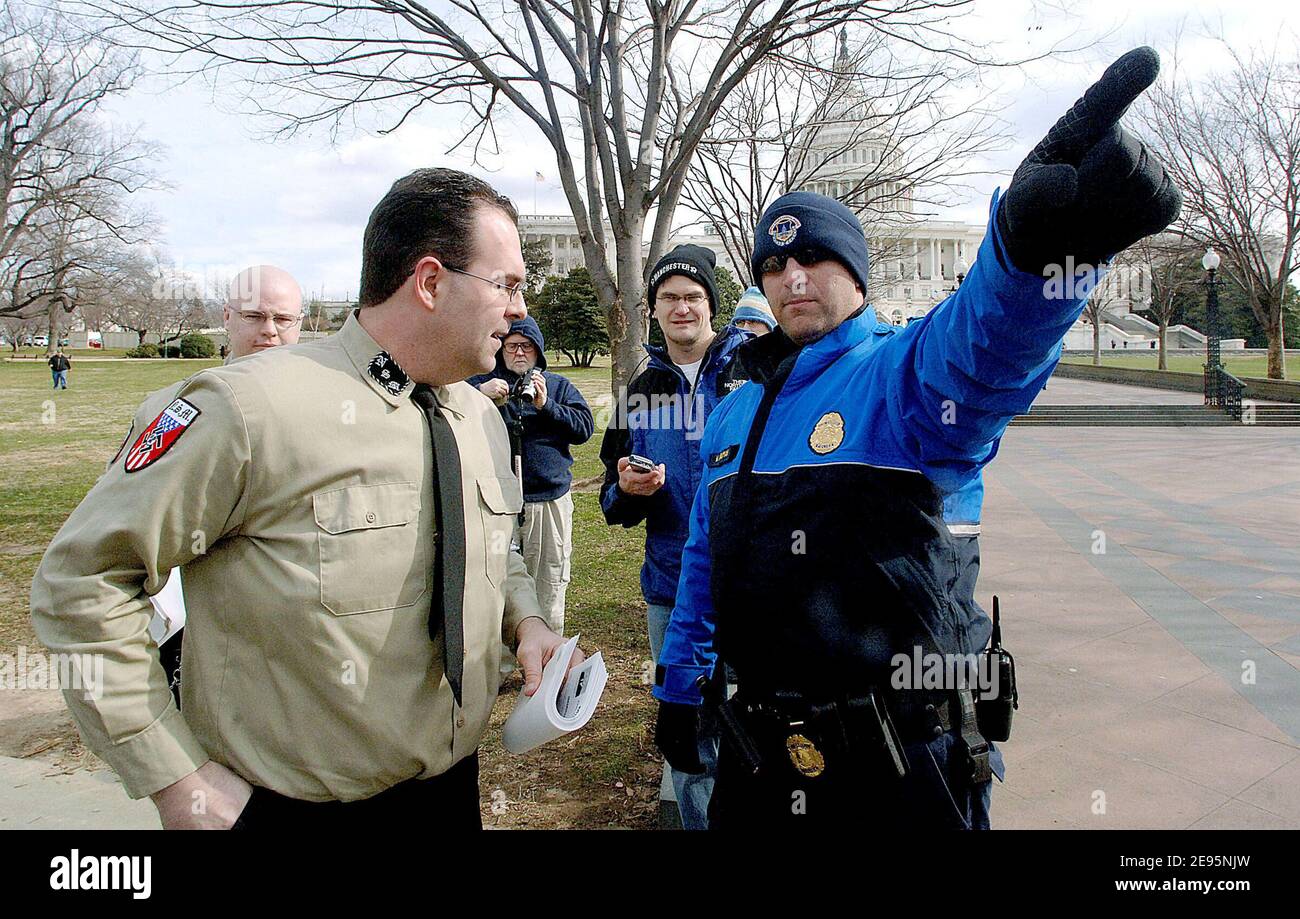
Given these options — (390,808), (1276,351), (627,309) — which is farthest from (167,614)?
(1276,351)

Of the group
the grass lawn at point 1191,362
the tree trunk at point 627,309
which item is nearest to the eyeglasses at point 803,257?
→ the tree trunk at point 627,309

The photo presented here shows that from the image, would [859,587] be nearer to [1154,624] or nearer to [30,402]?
[1154,624]

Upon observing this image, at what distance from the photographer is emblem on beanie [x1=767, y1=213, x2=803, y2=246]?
199 cm

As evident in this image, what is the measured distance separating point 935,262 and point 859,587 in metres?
69.4

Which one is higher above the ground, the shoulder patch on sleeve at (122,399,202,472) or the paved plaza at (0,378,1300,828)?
the shoulder patch on sleeve at (122,399,202,472)

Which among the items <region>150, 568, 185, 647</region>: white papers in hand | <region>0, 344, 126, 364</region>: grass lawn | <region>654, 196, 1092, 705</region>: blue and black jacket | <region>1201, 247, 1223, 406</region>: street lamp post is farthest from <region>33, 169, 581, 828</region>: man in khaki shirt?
<region>0, 344, 126, 364</region>: grass lawn

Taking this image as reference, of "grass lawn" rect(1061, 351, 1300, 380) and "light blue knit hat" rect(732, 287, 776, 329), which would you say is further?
"grass lawn" rect(1061, 351, 1300, 380)

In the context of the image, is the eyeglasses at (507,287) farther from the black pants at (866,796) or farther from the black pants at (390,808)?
the black pants at (866,796)

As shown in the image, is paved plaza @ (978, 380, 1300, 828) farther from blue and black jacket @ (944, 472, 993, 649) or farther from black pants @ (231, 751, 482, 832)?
black pants @ (231, 751, 482, 832)

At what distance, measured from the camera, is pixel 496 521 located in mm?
2025

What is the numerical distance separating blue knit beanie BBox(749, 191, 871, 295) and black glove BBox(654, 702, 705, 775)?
1.29m

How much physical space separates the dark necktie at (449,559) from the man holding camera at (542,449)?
2797 mm

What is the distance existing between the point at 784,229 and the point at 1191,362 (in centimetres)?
5296

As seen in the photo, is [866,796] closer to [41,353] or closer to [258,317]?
[258,317]
